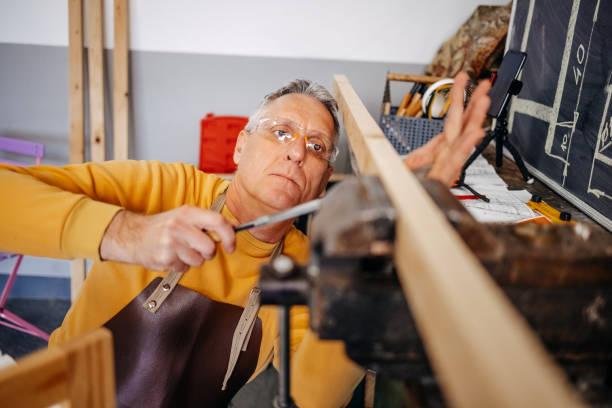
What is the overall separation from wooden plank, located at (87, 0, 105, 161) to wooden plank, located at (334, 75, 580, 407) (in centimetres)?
280

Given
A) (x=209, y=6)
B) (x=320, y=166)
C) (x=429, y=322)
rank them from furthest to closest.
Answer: (x=209, y=6) < (x=320, y=166) < (x=429, y=322)

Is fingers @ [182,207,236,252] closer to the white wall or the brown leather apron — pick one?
the brown leather apron

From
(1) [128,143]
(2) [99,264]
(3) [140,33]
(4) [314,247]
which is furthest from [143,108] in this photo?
(4) [314,247]

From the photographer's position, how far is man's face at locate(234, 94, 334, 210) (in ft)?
4.57

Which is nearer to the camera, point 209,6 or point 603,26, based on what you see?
point 603,26

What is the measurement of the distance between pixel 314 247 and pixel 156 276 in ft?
3.09

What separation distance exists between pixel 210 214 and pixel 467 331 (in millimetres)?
623

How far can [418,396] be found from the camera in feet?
1.92

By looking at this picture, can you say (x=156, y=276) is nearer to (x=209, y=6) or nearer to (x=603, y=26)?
(x=603, y=26)

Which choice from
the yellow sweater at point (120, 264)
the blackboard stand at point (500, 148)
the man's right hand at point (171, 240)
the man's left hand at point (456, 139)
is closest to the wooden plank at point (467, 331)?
the man's left hand at point (456, 139)

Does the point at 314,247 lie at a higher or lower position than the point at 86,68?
lower

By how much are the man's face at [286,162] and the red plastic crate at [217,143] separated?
1.13 metres

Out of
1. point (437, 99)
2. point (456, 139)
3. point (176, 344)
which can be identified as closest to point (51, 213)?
point (176, 344)

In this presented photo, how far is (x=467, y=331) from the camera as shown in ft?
1.06
